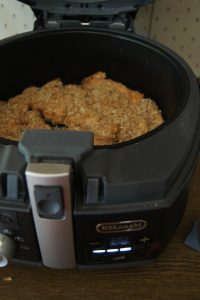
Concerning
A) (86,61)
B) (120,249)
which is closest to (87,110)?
(86,61)

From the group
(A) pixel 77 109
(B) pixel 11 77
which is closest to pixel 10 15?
(B) pixel 11 77

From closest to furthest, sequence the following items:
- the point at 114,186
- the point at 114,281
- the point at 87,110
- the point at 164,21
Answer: the point at 114,186 < the point at 114,281 < the point at 87,110 < the point at 164,21

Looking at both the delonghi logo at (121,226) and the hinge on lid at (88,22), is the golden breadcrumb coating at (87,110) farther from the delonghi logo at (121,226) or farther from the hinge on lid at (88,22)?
the delonghi logo at (121,226)

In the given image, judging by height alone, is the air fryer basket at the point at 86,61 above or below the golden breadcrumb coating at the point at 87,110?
above

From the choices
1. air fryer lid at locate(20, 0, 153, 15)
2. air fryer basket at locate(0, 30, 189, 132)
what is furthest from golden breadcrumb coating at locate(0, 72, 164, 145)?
air fryer lid at locate(20, 0, 153, 15)

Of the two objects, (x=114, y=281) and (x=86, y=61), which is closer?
(x=114, y=281)

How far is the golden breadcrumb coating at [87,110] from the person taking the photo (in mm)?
755

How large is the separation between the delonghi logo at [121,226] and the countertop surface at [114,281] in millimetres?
139

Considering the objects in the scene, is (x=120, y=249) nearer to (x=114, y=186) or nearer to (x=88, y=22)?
(x=114, y=186)

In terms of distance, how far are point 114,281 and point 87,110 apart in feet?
1.09

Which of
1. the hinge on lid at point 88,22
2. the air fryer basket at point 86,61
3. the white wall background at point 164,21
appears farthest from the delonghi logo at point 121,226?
the white wall background at point 164,21

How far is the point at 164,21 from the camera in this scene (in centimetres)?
101

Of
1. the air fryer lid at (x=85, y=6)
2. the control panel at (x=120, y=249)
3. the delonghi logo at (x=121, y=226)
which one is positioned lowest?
the control panel at (x=120, y=249)

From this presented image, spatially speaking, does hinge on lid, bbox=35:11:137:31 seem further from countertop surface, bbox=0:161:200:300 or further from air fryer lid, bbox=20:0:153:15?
countertop surface, bbox=0:161:200:300
